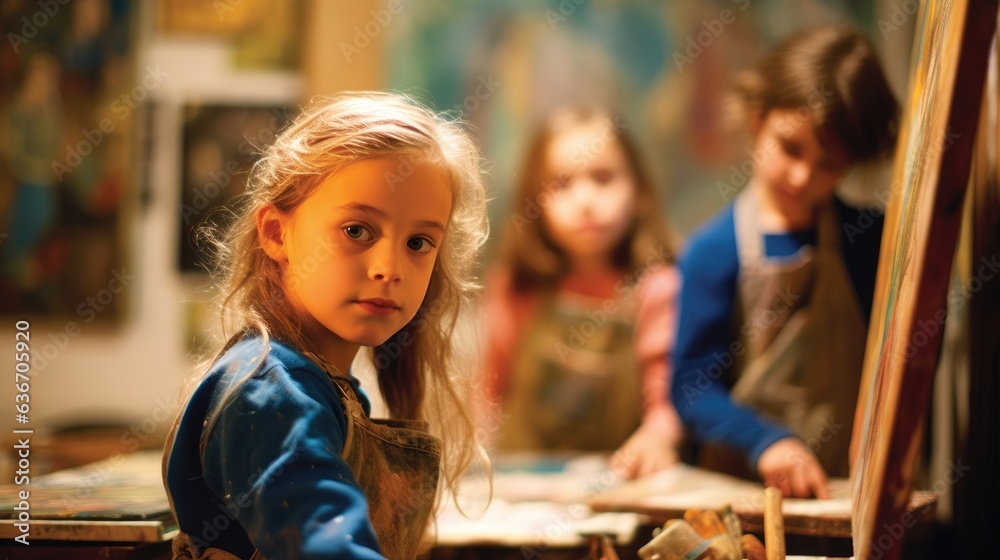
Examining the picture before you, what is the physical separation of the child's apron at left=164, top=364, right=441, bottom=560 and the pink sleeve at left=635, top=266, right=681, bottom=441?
144 cm

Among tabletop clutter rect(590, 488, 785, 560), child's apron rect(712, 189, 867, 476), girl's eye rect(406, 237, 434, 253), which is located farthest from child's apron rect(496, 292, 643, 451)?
girl's eye rect(406, 237, 434, 253)

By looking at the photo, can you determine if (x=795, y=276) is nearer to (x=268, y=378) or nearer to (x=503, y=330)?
(x=503, y=330)

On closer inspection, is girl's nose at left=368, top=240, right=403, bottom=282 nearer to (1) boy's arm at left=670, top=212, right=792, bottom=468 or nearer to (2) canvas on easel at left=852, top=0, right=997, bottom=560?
(2) canvas on easel at left=852, top=0, right=997, bottom=560

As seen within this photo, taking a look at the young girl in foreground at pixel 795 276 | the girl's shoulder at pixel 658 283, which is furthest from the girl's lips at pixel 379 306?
the girl's shoulder at pixel 658 283

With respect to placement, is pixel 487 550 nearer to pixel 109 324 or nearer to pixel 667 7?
pixel 667 7

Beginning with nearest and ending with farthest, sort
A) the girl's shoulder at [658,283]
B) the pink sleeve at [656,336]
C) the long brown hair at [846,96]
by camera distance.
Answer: the long brown hair at [846,96] < the pink sleeve at [656,336] < the girl's shoulder at [658,283]

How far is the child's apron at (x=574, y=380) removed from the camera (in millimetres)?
2850

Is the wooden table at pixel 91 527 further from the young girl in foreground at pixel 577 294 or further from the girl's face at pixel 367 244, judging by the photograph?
the young girl in foreground at pixel 577 294

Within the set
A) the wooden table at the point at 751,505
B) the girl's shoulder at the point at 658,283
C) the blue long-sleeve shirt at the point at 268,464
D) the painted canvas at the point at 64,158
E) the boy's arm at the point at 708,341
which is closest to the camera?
the blue long-sleeve shirt at the point at 268,464

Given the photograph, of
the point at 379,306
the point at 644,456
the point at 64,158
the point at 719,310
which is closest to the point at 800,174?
the point at 719,310

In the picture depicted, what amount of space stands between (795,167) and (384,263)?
143 cm

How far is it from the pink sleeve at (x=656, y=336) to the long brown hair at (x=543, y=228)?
10cm

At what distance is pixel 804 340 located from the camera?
2219mm

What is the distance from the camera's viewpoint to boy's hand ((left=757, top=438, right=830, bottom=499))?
1787 millimetres
